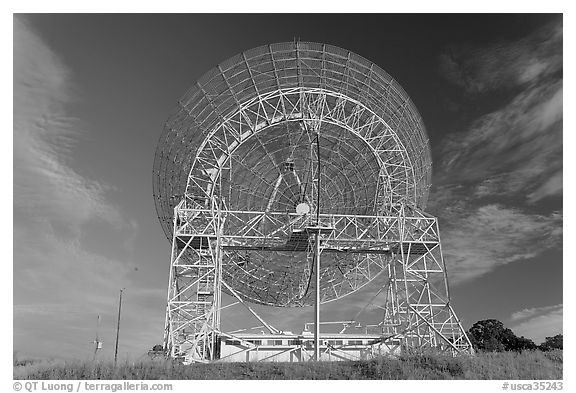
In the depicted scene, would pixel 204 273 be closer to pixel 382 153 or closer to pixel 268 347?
pixel 268 347

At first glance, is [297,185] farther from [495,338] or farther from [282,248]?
[495,338]

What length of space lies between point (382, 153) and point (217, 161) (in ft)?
43.0

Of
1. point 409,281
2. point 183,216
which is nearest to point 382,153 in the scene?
point 409,281

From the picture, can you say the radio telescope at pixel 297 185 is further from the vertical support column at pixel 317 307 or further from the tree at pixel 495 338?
the tree at pixel 495 338

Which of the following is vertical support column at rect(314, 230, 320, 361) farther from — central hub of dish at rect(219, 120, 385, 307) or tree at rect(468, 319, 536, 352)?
tree at rect(468, 319, 536, 352)

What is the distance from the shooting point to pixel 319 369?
2852cm

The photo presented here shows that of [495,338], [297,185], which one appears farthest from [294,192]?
[495,338]

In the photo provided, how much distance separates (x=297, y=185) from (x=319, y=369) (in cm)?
1844

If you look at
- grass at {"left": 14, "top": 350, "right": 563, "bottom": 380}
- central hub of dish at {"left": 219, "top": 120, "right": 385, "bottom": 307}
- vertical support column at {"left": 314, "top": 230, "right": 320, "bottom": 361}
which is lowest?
grass at {"left": 14, "top": 350, "right": 563, "bottom": 380}

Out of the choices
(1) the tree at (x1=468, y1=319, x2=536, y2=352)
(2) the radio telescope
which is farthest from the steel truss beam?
(1) the tree at (x1=468, y1=319, x2=536, y2=352)

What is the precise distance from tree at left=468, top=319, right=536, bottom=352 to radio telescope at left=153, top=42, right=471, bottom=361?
3877cm

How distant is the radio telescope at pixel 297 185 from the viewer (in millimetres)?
38406

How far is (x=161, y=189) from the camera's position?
4172 centimetres

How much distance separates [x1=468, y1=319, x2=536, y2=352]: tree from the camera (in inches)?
2937
